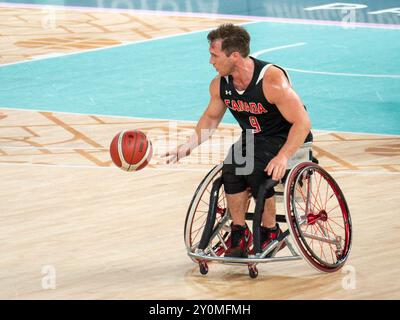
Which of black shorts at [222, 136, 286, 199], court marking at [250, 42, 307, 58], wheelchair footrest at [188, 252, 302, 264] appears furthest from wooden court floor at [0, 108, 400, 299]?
court marking at [250, 42, 307, 58]

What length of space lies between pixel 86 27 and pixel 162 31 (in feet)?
3.82

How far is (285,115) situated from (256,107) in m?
0.19

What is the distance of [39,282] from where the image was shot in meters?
7.64

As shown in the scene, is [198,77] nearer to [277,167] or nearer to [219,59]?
[219,59]

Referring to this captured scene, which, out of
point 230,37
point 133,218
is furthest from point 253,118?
point 133,218

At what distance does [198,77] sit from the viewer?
14.5 m

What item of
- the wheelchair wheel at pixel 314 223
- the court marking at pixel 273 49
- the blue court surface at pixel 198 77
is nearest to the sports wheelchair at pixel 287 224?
the wheelchair wheel at pixel 314 223

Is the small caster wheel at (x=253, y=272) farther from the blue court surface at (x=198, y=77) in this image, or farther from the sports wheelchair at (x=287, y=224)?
the blue court surface at (x=198, y=77)

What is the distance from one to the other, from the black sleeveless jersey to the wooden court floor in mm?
897

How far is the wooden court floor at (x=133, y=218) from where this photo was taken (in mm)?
7570

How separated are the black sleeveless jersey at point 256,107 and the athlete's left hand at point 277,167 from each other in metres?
0.33

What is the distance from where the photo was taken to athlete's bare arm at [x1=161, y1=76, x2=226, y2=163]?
26.2 ft

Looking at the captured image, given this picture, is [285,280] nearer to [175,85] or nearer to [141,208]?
[141,208]
